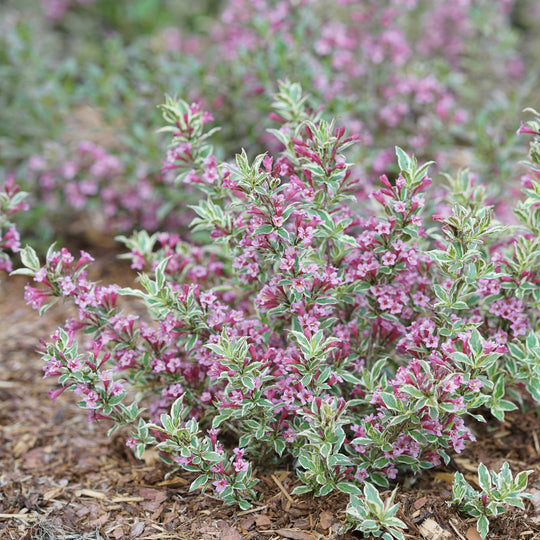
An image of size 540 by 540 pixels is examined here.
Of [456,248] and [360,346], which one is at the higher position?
[456,248]

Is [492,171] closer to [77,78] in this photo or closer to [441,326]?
[441,326]

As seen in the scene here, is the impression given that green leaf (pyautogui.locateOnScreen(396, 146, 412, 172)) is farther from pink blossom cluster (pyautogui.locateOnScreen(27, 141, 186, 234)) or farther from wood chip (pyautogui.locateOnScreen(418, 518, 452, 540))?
pink blossom cluster (pyautogui.locateOnScreen(27, 141, 186, 234))

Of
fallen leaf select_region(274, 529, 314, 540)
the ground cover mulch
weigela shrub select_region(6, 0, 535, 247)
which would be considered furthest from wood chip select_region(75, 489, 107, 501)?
weigela shrub select_region(6, 0, 535, 247)

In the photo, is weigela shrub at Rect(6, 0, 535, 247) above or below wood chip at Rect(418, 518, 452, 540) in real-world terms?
above

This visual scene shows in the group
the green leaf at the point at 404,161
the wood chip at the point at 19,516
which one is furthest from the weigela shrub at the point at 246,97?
the wood chip at the point at 19,516

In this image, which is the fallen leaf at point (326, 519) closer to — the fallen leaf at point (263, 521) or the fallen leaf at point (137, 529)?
the fallen leaf at point (263, 521)

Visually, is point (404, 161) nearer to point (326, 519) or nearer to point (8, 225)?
point (326, 519)

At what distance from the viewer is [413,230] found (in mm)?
2311

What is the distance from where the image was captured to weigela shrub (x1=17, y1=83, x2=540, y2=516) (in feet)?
7.32

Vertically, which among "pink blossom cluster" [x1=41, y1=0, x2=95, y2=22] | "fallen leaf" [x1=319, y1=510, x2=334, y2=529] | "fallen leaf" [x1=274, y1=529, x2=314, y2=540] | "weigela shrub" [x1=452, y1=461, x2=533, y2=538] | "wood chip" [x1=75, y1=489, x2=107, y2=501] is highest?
"pink blossom cluster" [x1=41, y1=0, x2=95, y2=22]

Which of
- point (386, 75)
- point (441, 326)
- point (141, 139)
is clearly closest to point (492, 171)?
point (386, 75)

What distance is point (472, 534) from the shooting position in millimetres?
2338

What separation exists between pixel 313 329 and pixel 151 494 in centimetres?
106

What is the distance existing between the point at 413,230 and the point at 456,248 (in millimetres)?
167
